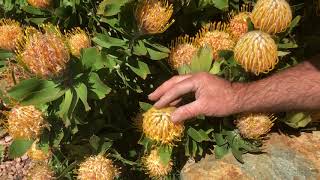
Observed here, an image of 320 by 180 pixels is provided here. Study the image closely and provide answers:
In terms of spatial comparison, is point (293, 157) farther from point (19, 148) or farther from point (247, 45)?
point (19, 148)

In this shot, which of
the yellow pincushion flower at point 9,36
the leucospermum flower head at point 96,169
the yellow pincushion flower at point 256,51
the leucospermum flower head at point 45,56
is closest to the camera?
the leucospermum flower head at point 45,56

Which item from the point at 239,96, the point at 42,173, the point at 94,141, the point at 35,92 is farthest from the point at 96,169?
the point at 239,96

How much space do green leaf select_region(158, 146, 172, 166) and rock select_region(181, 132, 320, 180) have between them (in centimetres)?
23

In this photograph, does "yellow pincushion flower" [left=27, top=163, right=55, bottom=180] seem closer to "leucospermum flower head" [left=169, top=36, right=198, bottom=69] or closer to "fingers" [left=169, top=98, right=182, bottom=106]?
"fingers" [left=169, top=98, right=182, bottom=106]

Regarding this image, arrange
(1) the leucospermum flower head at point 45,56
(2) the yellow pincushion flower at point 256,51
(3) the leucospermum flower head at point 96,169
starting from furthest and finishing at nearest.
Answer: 1. (3) the leucospermum flower head at point 96,169
2. (2) the yellow pincushion flower at point 256,51
3. (1) the leucospermum flower head at point 45,56

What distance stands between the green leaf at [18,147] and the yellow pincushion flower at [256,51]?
1020 mm

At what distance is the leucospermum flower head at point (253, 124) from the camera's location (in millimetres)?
2121

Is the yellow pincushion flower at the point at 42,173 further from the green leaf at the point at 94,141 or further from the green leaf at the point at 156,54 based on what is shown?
the green leaf at the point at 156,54

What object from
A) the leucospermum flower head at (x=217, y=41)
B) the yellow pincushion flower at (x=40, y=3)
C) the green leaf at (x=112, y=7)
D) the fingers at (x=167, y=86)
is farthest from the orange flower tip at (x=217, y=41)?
the yellow pincushion flower at (x=40, y=3)

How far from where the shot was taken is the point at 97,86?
200 cm

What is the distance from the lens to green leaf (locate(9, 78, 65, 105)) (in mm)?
1842

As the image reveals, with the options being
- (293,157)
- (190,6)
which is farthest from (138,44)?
(293,157)

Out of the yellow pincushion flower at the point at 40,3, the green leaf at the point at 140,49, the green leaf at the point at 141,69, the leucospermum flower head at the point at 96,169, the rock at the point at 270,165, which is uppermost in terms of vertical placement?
the yellow pincushion flower at the point at 40,3

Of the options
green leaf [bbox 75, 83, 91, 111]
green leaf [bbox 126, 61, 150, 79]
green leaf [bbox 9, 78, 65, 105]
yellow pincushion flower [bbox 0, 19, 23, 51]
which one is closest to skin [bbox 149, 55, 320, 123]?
green leaf [bbox 126, 61, 150, 79]
